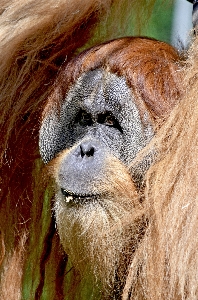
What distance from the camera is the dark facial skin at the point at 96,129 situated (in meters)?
1.62

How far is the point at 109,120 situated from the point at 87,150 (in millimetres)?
102

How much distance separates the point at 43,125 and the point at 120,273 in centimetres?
38

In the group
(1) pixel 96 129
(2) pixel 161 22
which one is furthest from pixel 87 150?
(2) pixel 161 22

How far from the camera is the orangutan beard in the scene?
1607 mm

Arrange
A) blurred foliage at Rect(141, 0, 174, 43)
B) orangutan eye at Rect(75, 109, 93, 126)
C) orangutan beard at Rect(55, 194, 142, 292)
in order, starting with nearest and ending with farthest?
1. orangutan beard at Rect(55, 194, 142, 292)
2. orangutan eye at Rect(75, 109, 93, 126)
3. blurred foliage at Rect(141, 0, 174, 43)

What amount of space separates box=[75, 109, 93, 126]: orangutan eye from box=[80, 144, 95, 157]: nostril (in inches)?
3.8

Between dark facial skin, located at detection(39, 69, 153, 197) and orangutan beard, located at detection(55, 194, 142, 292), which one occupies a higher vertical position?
dark facial skin, located at detection(39, 69, 153, 197)

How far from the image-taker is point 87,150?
63.7 inches

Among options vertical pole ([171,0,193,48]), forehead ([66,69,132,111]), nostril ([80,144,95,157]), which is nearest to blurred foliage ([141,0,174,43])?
vertical pole ([171,0,193,48])

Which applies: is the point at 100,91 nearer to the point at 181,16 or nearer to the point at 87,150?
the point at 87,150

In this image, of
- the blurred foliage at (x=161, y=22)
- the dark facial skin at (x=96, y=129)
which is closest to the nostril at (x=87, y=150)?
the dark facial skin at (x=96, y=129)

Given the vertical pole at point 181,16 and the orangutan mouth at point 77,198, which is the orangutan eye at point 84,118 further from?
the vertical pole at point 181,16

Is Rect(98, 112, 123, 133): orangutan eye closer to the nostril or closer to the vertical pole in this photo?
the nostril

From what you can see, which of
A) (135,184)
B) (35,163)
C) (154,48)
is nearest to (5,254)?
(35,163)
